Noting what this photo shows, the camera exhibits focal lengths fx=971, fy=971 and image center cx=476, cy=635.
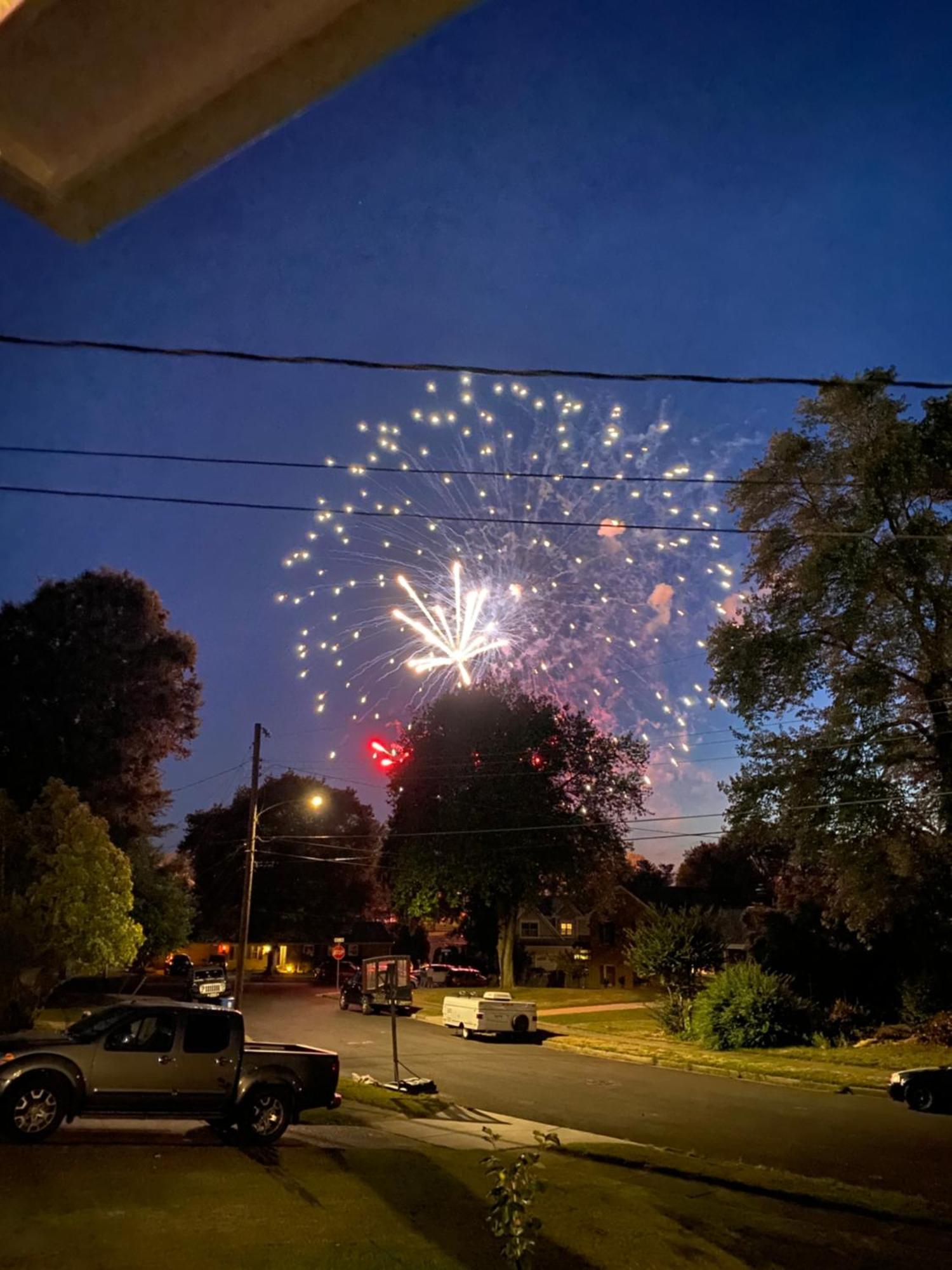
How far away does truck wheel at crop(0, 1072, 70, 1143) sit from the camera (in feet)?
38.7

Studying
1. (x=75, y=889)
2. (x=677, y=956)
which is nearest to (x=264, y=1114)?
(x=75, y=889)

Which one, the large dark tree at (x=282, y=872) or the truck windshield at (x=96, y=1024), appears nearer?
the truck windshield at (x=96, y=1024)

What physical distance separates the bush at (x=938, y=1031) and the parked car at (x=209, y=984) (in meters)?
22.2

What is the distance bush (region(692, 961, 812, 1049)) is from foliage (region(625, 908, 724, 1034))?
5.48ft

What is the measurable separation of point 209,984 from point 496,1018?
37.2 ft

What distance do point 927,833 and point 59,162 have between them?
31.1 m

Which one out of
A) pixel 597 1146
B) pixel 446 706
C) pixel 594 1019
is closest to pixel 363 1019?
pixel 594 1019

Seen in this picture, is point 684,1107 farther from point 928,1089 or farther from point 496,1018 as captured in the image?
point 496,1018

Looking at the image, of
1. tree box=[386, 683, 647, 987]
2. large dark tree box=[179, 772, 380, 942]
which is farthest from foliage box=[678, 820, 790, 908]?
large dark tree box=[179, 772, 380, 942]

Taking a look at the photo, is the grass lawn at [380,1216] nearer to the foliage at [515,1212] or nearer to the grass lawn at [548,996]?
the foliage at [515,1212]

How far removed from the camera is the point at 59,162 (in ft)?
6.90

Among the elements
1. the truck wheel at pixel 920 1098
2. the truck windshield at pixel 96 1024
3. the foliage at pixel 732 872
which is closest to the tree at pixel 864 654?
the truck wheel at pixel 920 1098

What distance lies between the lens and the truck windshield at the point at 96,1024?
12992 mm

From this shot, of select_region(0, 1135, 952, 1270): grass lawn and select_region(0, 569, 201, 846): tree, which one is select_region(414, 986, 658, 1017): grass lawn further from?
select_region(0, 1135, 952, 1270): grass lawn
